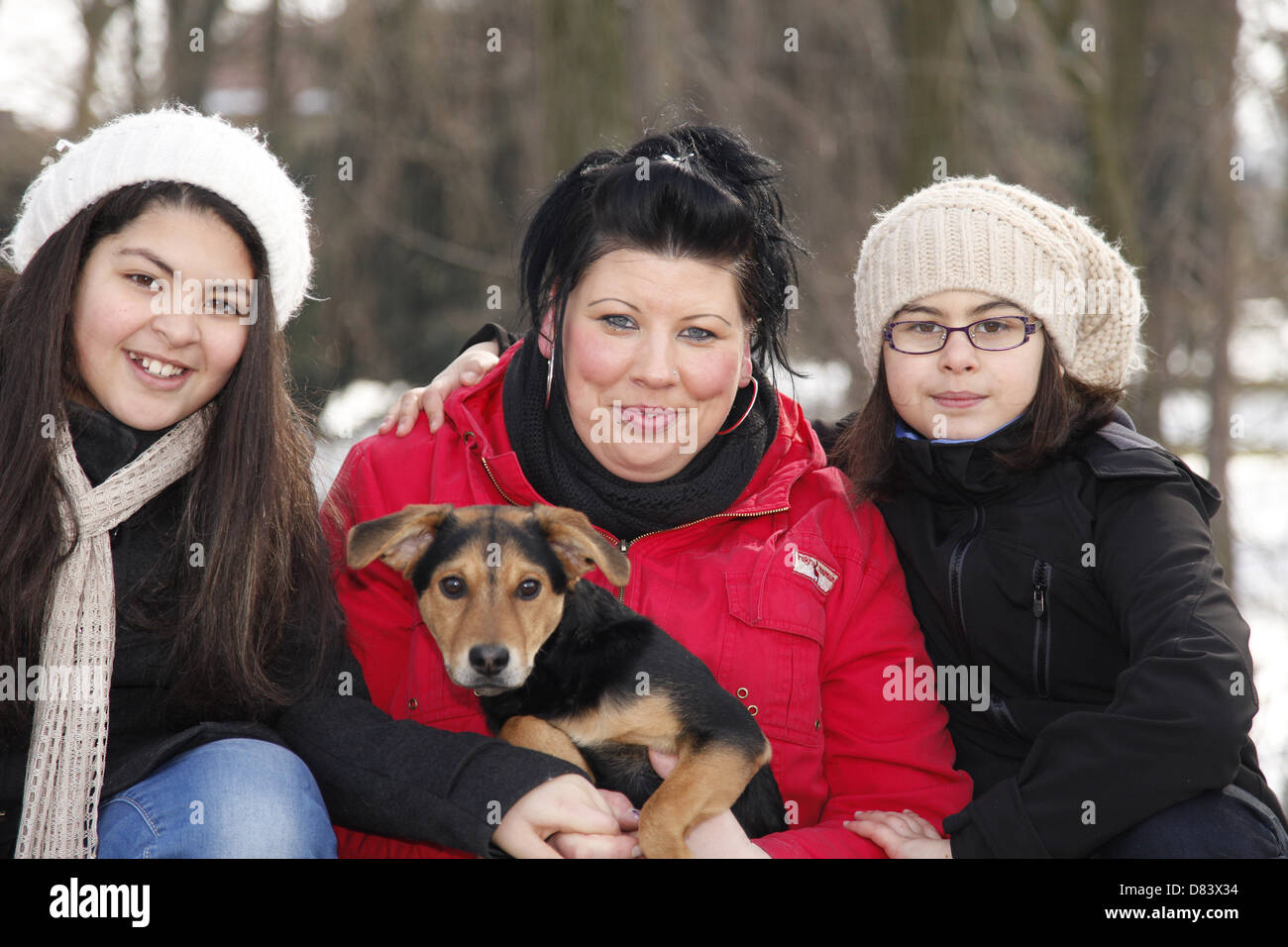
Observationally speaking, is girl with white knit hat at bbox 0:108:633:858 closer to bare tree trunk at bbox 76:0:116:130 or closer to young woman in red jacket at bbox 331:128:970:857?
young woman in red jacket at bbox 331:128:970:857

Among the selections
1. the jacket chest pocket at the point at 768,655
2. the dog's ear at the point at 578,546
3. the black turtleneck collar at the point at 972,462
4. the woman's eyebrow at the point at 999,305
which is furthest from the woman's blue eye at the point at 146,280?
the woman's eyebrow at the point at 999,305

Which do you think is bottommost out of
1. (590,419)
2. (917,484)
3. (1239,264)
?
(917,484)

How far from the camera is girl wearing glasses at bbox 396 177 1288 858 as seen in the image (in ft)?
9.00

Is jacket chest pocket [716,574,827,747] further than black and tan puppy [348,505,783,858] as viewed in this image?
Yes

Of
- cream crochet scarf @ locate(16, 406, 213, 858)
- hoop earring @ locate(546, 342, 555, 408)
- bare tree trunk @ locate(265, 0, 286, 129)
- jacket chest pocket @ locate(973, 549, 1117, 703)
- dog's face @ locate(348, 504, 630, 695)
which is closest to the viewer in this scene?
cream crochet scarf @ locate(16, 406, 213, 858)

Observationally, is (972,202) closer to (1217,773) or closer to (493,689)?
(1217,773)

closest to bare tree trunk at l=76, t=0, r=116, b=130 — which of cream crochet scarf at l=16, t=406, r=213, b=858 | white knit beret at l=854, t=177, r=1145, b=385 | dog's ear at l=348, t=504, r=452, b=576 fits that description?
cream crochet scarf at l=16, t=406, r=213, b=858

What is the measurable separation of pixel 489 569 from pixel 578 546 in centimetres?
24

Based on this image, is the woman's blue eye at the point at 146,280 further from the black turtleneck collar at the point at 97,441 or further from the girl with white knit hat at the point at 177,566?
the black turtleneck collar at the point at 97,441

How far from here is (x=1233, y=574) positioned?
8.53 m
